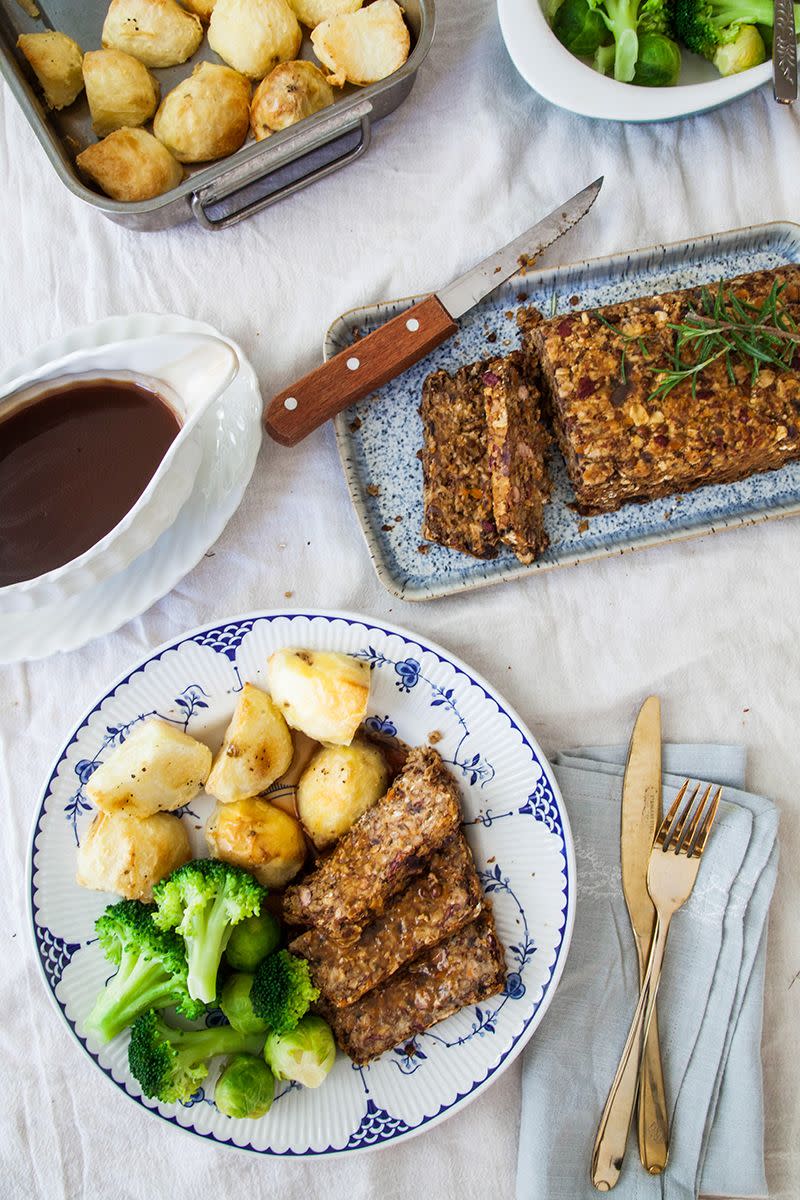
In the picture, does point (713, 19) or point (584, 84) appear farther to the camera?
point (713, 19)

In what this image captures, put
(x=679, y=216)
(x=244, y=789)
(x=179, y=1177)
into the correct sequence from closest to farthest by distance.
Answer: (x=244, y=789), (x=179, y=1177), (x=679, y=216)

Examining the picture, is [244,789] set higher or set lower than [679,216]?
lower

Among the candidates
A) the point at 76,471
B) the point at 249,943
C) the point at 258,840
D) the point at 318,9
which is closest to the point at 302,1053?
the point at 249,943

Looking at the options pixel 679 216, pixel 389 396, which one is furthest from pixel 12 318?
pixel 679 216

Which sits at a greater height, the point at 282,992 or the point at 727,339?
the point at 727,339

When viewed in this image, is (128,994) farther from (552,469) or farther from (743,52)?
(743,52)

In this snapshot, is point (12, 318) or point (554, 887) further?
point (12, 318)

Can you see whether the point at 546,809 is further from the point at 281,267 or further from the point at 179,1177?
the point at 281,267

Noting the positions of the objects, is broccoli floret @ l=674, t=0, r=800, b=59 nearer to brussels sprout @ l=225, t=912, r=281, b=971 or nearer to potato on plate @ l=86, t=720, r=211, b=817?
potato on plate @ l=86, t=720, r=211, b=817
